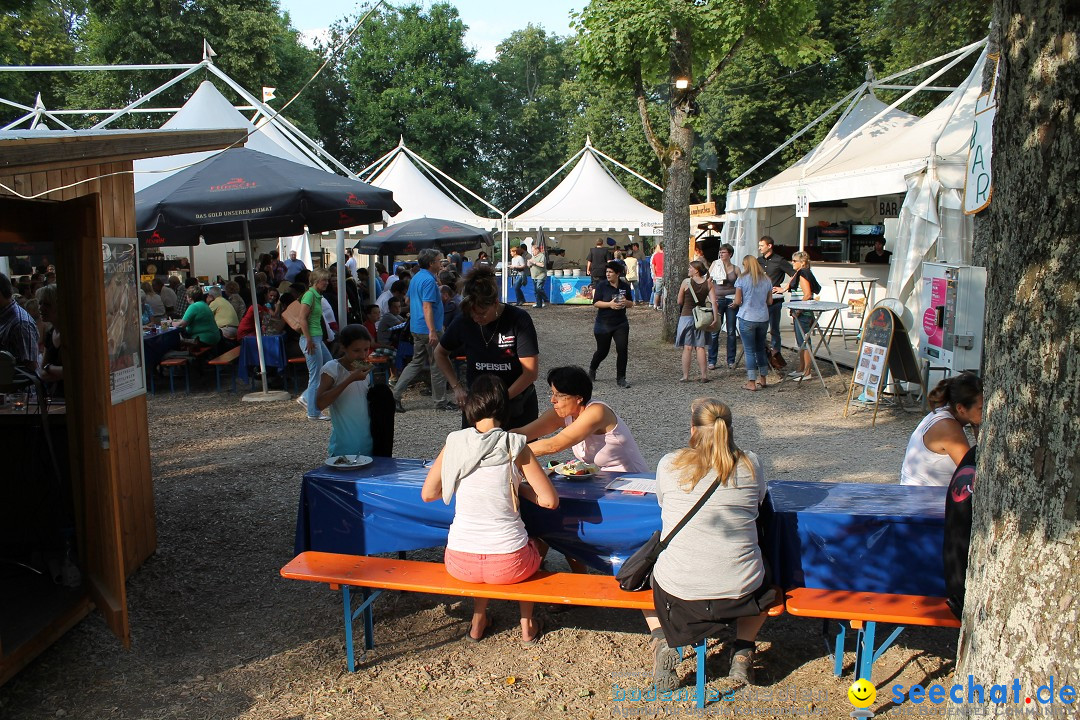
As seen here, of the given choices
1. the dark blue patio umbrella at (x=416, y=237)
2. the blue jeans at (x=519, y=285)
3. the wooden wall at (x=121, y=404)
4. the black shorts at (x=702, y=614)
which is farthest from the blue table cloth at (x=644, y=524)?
the blue jeans at (x=519, y=285)

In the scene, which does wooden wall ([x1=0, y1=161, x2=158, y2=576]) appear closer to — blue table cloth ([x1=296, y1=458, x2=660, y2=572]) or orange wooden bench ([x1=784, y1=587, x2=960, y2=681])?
blue table cloth ([x1=296, y1=458, x2=660, y2=572])

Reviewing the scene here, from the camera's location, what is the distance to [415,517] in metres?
4.19

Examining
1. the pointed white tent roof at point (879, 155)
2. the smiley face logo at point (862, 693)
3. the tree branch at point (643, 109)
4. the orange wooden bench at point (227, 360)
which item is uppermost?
the tree branch at point (643, 109)

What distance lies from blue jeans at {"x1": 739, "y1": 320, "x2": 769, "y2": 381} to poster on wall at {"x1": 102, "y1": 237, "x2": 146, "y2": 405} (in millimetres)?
6851

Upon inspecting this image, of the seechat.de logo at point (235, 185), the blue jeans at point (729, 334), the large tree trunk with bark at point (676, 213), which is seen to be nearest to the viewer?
the seechat.de logo at point (235, 185)

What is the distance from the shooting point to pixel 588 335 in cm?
1634

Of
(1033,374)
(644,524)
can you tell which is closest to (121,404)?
(644,524)

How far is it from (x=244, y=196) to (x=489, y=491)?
5.88 meters

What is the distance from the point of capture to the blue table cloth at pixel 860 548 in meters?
3.68

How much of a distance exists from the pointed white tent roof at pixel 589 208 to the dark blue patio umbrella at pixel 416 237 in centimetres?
584

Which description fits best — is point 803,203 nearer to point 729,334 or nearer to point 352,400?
point 729,334

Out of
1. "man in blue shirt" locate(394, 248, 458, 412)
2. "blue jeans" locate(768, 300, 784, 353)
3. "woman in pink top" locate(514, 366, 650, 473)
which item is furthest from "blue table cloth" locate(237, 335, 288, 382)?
"woman in pink top" locate(514, 366, 650, 473)

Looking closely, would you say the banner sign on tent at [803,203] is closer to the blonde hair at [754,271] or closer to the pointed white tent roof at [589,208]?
the blonde hair at [754,271]

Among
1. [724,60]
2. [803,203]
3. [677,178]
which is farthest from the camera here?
[677,178]
